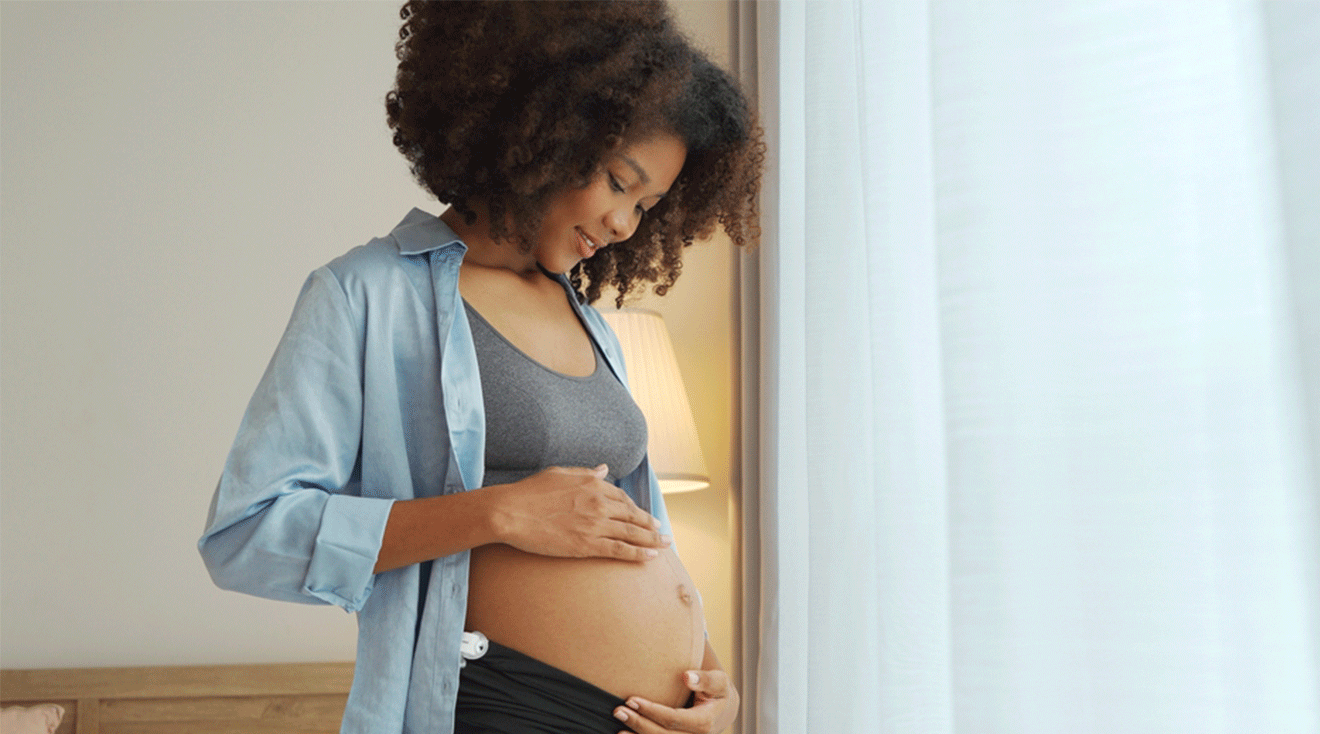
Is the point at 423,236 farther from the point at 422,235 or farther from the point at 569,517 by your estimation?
the point at 569,517

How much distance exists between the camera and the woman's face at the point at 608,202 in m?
0.96

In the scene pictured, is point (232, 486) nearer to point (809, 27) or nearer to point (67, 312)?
point (809, 27)

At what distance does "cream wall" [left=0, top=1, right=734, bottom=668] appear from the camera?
2.01m

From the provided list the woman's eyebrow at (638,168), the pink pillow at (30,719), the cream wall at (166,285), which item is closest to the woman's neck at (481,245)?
the woman's eyebrow at (638,168)

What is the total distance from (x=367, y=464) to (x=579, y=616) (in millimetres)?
234

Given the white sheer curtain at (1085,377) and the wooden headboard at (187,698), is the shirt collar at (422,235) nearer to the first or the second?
the white sheer curtain at (1085,377)

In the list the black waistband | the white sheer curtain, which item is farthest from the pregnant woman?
the white sheer curtain

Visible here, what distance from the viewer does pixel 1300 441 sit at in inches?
20.8

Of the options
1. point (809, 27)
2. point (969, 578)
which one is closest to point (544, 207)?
point (969, 578)

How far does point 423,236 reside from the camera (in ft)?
3.07

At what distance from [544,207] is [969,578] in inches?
20.9

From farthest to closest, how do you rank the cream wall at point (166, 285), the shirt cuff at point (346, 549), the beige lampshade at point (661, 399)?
the cream wall at point (166, 285) < the beige lampshade at point (661, 399) < the shirt cuff at point (346, 549)

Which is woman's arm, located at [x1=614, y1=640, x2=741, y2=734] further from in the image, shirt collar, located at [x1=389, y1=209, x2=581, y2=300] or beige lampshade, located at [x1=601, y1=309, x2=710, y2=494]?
beige lampshade, located at [x1=601, y1=309, x2=710, y2=494]

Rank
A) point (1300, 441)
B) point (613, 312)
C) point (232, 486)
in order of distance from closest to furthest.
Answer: point (1300, 441), point (232, 486), point (613, 312)
